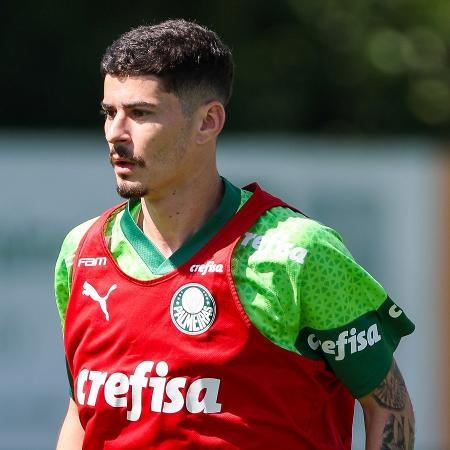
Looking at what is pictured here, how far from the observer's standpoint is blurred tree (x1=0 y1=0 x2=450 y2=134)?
13.4m

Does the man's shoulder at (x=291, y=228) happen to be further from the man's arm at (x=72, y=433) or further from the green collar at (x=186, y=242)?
the man's arm at (x=72, y=433)

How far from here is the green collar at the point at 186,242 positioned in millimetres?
3971

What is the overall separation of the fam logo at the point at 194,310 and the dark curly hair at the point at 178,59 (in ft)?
1.79

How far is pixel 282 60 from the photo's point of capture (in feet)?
47.5

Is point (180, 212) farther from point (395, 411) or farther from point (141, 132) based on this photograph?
point (395, 411)

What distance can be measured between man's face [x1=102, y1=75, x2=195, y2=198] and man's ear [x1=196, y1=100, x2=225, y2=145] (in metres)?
0.09

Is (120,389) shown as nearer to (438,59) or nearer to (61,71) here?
(61,71)

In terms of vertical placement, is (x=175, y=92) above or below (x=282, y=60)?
above

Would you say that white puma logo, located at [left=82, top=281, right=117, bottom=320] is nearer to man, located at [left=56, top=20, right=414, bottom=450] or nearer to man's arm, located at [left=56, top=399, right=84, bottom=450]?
man, located at [left=56, top=20, right=414, bottom=450]

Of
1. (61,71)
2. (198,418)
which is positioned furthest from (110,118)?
(61,71)

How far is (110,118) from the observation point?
3.96 m

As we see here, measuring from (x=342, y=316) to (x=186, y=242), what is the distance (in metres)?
0.51

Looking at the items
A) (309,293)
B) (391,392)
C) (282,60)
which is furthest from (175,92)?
(282,60)

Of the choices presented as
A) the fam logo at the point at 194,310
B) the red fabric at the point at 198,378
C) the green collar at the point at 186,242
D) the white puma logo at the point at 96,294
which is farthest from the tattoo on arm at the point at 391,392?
the white puma logo at the point at 96,294
